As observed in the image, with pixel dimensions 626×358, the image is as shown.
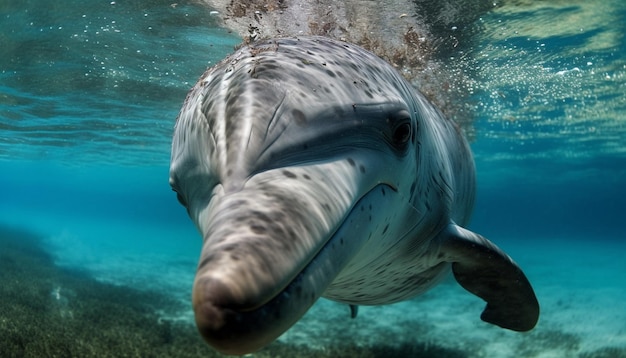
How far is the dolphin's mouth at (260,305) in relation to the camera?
4.50 feet

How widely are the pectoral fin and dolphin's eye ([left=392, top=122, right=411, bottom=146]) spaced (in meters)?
1.09

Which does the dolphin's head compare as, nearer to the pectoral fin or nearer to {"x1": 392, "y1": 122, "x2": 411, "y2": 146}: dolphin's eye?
{"x1": 392, "y1": 122, "x2": 411, "y2": 146}: dolphin's eye

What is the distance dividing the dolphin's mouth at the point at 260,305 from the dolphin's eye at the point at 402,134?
37.9 inches

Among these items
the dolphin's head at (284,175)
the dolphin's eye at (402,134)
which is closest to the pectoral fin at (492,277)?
the dolphin's head at (284,175)

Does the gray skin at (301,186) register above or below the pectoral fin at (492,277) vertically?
above

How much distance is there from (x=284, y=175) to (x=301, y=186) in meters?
0.09

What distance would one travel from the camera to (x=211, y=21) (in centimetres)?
1102

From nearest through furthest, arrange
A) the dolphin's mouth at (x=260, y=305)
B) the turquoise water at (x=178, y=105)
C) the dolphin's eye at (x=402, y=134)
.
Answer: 1. the dolphin's mouth at (x=260, y=305)
2. the dolphin's eye at (x=402, y=134)
3. the turquoise water at (x=178, y=105)

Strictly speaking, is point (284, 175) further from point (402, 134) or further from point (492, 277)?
point (492, 277)

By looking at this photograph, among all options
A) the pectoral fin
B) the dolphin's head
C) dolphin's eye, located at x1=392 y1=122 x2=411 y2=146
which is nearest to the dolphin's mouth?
the dolphin's head

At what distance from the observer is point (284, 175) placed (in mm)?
1883

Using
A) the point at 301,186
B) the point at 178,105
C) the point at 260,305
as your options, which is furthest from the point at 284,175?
the point at 178,105

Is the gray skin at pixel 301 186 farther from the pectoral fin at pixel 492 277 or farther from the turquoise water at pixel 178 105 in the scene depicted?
the turquoise water at pixel 178 105

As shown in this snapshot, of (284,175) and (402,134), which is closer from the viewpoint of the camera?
(284,175)
